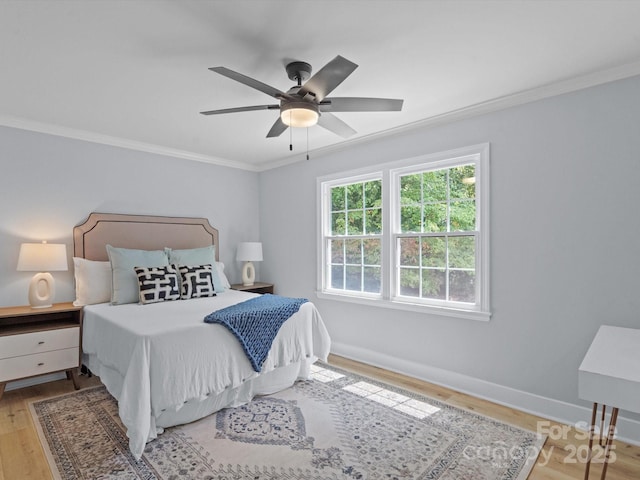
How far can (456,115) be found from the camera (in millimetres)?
3145

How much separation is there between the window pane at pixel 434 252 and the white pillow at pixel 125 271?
2633 millimetres

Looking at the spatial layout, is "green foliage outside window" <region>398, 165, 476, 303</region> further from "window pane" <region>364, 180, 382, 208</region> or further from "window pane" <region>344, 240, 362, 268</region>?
"window pane" <region>344, 240, 362, 268</region>

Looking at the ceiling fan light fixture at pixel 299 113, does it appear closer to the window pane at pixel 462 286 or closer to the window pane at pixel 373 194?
the window pane at pixel 373 194

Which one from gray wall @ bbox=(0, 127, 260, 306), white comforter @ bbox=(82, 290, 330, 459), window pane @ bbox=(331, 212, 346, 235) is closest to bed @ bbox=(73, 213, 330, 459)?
white comforter @ bbox=(82, 290, 330, 459)

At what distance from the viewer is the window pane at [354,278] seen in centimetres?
409

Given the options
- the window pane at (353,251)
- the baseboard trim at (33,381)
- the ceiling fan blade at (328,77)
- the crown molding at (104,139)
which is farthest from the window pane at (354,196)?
the baseboard trim at (33,381)

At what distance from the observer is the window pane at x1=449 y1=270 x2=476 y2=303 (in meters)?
3.16

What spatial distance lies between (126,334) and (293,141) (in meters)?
2.56

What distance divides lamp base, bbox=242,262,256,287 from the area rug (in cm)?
200

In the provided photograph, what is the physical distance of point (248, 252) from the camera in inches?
185

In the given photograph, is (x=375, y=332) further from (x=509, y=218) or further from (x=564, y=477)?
(x=564, y=477)

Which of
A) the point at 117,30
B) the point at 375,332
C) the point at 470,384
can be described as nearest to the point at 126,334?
the point at 117,30

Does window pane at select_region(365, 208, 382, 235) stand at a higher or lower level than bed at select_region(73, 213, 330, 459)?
higher

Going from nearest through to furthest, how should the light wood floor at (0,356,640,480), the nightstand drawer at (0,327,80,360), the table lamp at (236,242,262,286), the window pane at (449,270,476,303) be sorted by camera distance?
the light wood floor at (0,356,640,480) → the nightstand drawer at (0,327,80,360) → the window pane at (449,270,476,303) → the table lamp at (236,242,262,286)
